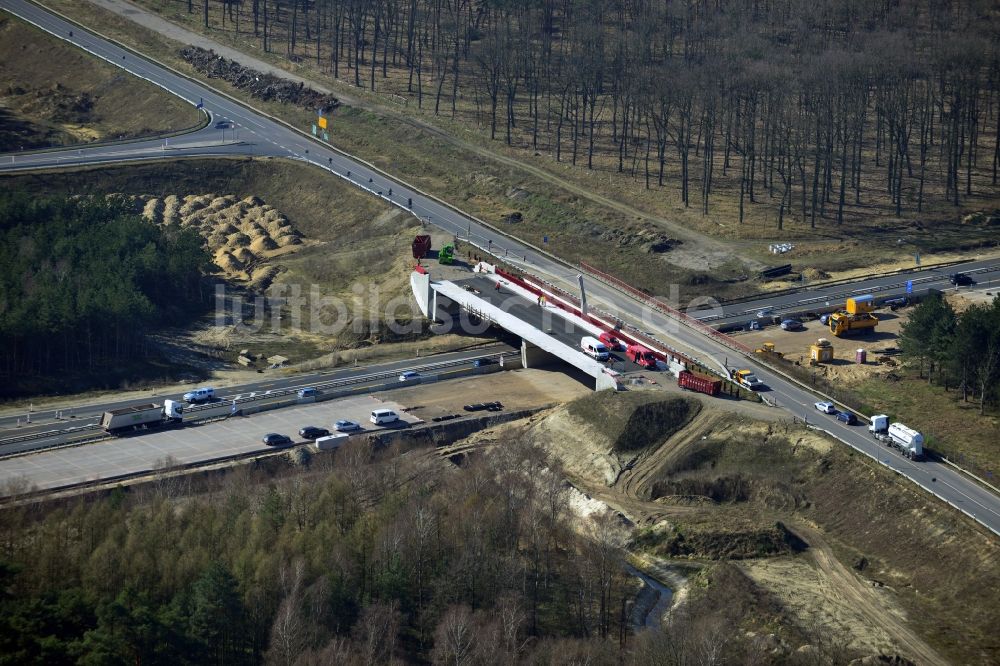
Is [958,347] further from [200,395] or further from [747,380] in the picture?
[200,395]

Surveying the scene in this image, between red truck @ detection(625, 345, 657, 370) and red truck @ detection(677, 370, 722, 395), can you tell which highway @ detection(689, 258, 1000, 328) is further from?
red truck @ detection(677, 370, 722, 395)

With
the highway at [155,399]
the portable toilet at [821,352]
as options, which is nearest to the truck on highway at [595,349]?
the highway at [155,399]

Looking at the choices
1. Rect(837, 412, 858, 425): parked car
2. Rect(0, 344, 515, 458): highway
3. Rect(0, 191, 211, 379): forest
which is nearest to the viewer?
Rect(0, 344, 515, 458): highway

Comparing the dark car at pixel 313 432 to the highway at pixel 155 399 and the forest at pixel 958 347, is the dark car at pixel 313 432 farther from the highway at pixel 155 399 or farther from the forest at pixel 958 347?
the forest at pixel 958 347

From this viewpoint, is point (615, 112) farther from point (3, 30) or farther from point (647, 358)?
point (3, 30)

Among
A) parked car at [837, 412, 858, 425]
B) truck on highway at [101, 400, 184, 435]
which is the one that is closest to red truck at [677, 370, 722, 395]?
parked car at [837, 412, 858, 425]

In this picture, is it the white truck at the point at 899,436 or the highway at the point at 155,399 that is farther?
the highway at the point at 155,399

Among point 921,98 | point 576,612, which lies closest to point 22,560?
point 576,612
